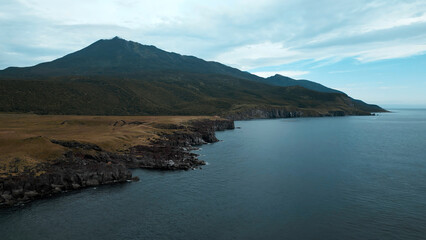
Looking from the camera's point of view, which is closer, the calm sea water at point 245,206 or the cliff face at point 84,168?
the calm sea water at point 245,206

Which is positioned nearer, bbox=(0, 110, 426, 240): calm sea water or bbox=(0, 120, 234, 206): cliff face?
bbox=(0, 110, 426, 240): calm sea water

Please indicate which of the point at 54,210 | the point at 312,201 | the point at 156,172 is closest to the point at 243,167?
the point at 156,172

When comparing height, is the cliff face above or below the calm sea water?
above

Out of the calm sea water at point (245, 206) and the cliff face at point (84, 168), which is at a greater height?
the cliff face at point (84, 168)

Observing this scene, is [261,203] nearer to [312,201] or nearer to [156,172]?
[312,201]

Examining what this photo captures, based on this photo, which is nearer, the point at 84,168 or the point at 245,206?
the point at 245,206
